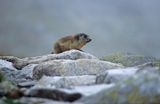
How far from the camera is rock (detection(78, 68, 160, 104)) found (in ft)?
34.4

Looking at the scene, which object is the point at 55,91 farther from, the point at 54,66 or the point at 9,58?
the point at 9,58

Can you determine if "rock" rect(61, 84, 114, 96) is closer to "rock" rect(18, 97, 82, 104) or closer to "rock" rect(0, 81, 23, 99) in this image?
"rock" rect(18, 97, 82, 104)

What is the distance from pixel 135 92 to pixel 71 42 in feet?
76.8

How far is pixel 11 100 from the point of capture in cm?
1190

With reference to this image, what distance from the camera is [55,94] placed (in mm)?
12070

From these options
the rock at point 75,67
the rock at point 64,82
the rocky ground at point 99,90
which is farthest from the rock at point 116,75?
the rock at point 75,67

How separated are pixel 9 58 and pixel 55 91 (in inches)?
727

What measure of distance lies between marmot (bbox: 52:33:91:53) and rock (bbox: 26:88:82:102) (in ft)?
67.3

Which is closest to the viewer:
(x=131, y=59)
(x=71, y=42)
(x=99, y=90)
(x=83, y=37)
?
(x=99, y=90)

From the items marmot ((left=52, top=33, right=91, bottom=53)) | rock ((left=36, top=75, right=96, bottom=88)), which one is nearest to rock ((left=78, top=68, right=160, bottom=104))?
rock ((left=36, top=75, right=96, bottom=88))

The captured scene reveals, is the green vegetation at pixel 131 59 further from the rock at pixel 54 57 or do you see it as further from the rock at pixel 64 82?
the rock at pixel 64 82

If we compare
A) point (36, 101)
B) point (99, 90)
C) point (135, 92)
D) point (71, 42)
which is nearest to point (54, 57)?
point (71, 42)

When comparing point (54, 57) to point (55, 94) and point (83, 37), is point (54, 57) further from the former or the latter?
point (55, 94)

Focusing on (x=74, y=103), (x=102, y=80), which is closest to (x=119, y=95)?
(x=74, y=103)
